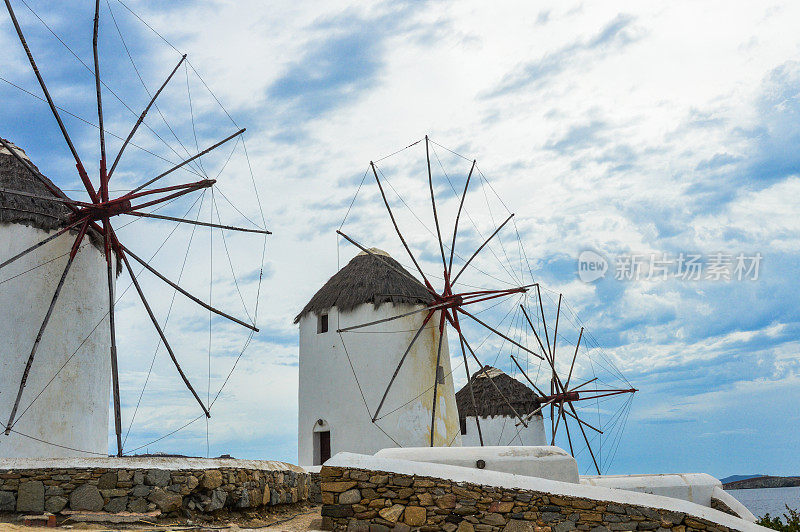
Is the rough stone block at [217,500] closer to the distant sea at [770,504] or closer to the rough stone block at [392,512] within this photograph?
the rough stone block at [392,512]

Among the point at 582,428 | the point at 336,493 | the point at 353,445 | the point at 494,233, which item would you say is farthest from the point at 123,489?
the point at 582,428

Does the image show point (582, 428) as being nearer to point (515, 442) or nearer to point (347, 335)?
point (515, 442)

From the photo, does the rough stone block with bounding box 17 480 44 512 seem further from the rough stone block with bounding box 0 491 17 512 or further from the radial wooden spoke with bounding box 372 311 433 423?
the radial wooden spoke with bounding box 372 311 433 423

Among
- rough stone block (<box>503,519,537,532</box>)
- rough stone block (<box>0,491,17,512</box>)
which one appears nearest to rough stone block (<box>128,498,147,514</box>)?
rough stone block (<box>0,491,17,512</box>)

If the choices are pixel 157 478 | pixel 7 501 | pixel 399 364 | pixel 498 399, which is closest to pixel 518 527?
pixel 157 478

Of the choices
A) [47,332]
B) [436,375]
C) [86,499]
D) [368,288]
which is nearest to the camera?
[86,499]

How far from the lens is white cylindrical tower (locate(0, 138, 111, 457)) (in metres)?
11.2

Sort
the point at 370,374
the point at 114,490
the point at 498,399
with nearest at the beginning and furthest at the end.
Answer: the point at 114,490
the point at 370,374
the point at 498,399

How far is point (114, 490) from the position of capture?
26.2 feet

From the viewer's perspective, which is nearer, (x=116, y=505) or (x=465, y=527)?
(x=116, y=505)

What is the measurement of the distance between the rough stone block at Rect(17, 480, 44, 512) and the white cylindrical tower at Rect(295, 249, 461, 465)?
9.00 meters

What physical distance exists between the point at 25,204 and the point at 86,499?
18.5 feet

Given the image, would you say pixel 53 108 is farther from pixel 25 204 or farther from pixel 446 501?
pixel 446 501

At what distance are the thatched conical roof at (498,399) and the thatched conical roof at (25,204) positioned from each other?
49.6 feet
